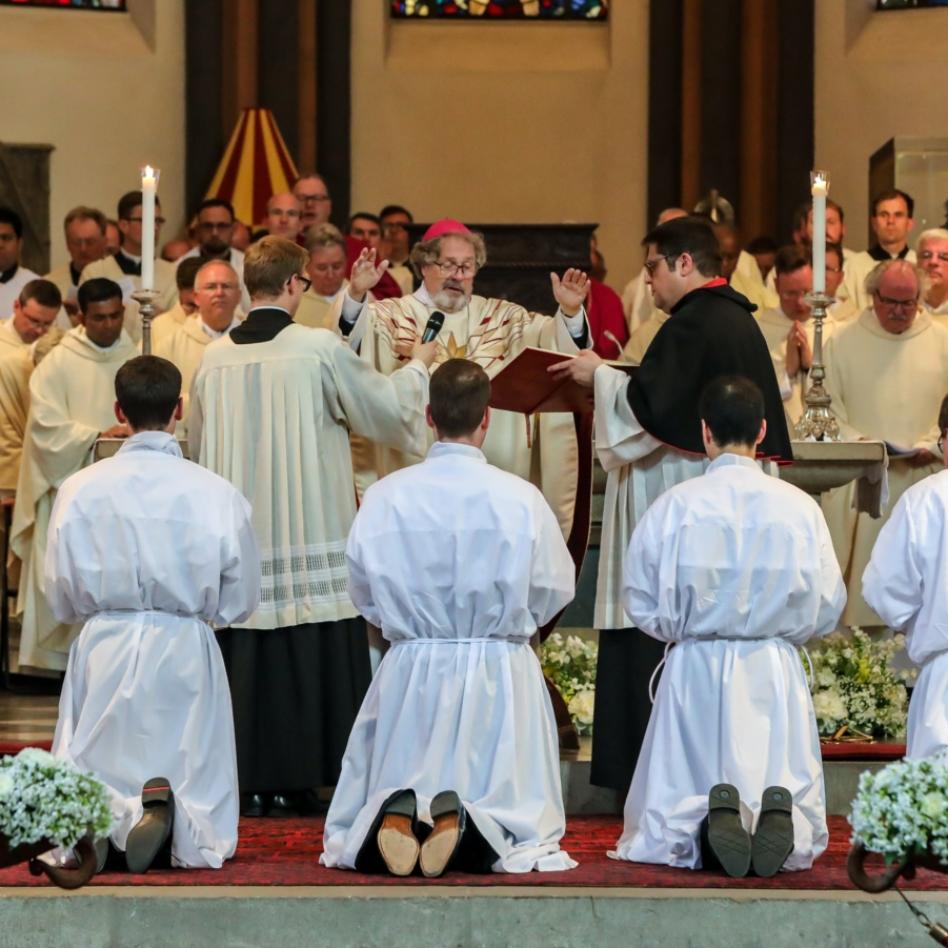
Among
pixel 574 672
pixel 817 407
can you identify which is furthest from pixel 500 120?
pixel 574 672

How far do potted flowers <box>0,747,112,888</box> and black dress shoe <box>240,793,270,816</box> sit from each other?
212 centimetres

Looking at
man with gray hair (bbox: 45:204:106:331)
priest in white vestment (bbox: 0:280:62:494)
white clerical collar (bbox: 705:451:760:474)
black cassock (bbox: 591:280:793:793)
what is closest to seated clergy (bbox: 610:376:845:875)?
white clerical collar (bbox: 705:451:760:474)

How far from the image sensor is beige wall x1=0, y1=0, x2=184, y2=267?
15312 mm

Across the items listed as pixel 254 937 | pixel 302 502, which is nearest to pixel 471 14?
pixel 302 502

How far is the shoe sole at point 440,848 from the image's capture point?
5.88m

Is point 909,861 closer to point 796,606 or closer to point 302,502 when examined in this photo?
point 796,606

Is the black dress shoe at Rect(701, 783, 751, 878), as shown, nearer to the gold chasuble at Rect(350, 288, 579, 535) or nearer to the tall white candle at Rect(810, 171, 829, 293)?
the gold chasuble at Rect(350, 288, 579, 535)

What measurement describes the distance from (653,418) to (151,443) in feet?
5.79

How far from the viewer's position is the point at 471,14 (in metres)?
16.1

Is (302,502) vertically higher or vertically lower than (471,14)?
lower

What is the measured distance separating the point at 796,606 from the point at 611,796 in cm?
145

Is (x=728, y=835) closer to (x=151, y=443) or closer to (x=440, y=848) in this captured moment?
(x=440, y=848)

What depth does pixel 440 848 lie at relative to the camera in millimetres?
5891

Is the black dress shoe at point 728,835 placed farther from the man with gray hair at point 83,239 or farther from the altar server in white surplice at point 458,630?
the man with gray hair at point 83,239
